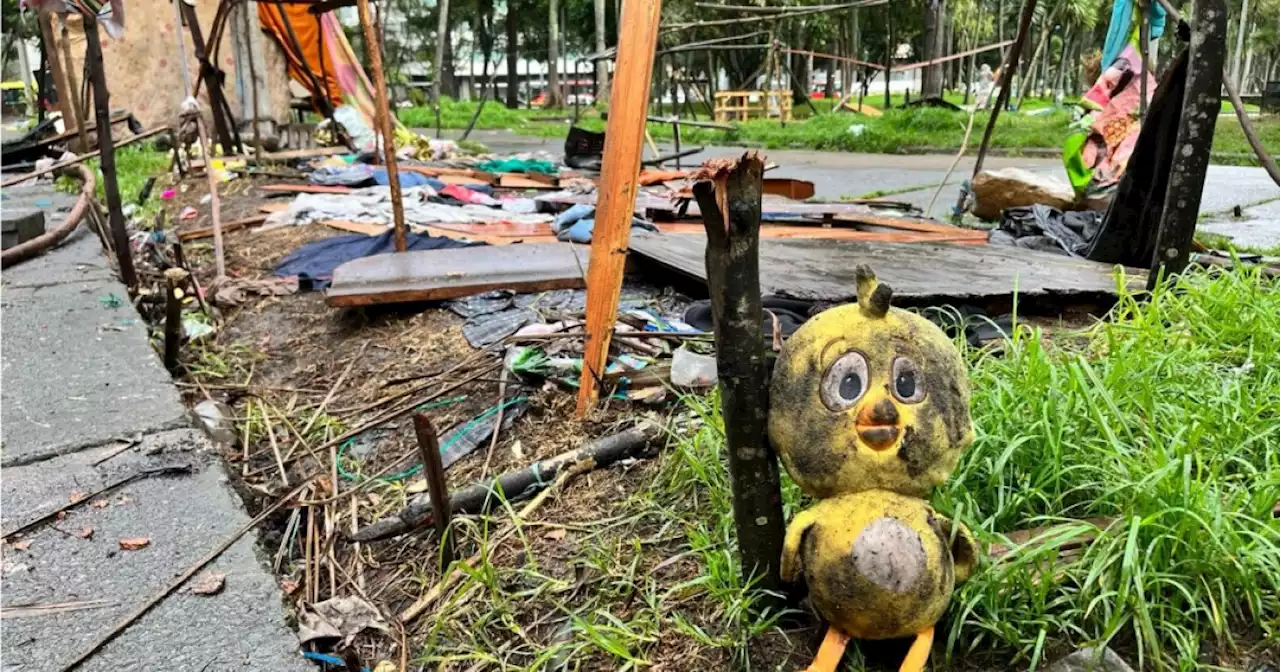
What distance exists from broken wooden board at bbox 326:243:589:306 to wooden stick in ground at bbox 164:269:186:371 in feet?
1.83

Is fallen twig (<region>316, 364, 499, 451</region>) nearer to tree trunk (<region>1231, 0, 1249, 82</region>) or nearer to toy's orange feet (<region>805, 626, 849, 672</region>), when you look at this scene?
toy's orange feet (<region>805, 626, 849, 672</region>)

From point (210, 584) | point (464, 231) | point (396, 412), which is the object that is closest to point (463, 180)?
point (464, 231)

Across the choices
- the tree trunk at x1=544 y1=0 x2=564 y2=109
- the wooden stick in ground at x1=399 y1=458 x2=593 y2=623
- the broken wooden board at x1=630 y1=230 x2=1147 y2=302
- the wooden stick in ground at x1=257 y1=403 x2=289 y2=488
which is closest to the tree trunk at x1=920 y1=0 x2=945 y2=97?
the broken wooden board at x1=630 y1=230 x2=1147 y2=302

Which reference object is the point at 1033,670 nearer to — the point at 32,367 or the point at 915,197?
the point at 32,367

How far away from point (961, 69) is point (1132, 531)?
44893 millimetres

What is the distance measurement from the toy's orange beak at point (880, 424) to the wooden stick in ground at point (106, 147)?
3.49m

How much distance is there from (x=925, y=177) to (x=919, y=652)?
9697mm

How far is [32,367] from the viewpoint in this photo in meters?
3.21

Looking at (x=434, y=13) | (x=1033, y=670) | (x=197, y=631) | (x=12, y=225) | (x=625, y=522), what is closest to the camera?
(x=1033, y=670)

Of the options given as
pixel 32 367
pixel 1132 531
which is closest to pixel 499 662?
pixel 1132 531

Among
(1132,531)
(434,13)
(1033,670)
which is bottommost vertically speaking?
(1033,670)

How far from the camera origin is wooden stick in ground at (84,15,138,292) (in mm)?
3734

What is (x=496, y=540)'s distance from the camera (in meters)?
2.15

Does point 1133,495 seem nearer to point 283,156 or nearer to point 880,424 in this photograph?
point 880,424
